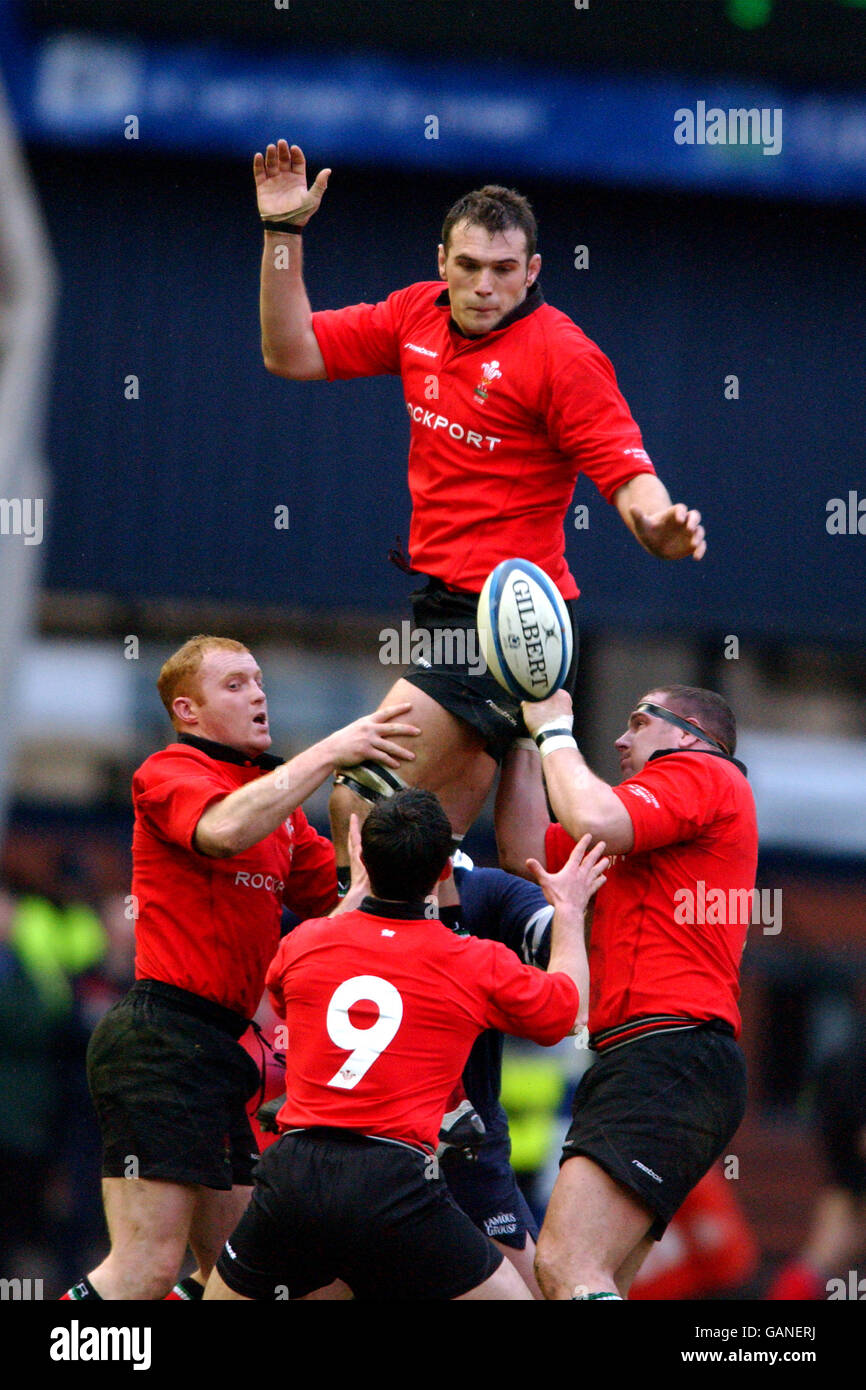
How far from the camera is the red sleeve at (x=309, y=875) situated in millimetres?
7332

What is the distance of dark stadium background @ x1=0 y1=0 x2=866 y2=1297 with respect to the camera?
15.4 m

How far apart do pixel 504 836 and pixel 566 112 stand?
32.8ft

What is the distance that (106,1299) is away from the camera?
6.41m

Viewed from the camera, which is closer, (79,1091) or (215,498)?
(79,1091)

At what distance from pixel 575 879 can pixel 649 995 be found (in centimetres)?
58

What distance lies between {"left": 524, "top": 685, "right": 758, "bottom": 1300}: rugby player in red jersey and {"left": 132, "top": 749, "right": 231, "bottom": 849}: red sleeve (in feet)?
3.96

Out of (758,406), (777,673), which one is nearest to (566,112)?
(758,406)

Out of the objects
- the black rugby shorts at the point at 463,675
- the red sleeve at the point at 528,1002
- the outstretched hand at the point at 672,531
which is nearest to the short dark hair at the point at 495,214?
the outstretched hand at the point at 672,531

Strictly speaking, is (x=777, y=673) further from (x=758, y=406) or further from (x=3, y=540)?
(x=3, y=540)

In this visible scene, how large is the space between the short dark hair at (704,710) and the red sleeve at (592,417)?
1004 millimetres

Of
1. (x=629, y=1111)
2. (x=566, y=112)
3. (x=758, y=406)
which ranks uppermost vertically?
(x=566, y=112)

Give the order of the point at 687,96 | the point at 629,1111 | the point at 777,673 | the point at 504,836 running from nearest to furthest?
the point at 629,1111, the point at 504,836, the point at 687,96, the point at 777,673

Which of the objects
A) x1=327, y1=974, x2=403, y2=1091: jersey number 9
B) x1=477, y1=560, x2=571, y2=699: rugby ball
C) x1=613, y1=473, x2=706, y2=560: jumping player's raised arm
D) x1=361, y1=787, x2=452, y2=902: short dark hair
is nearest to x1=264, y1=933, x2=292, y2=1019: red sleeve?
x1=327, y1=974, x2=403, y2=1091: jersey number 9
